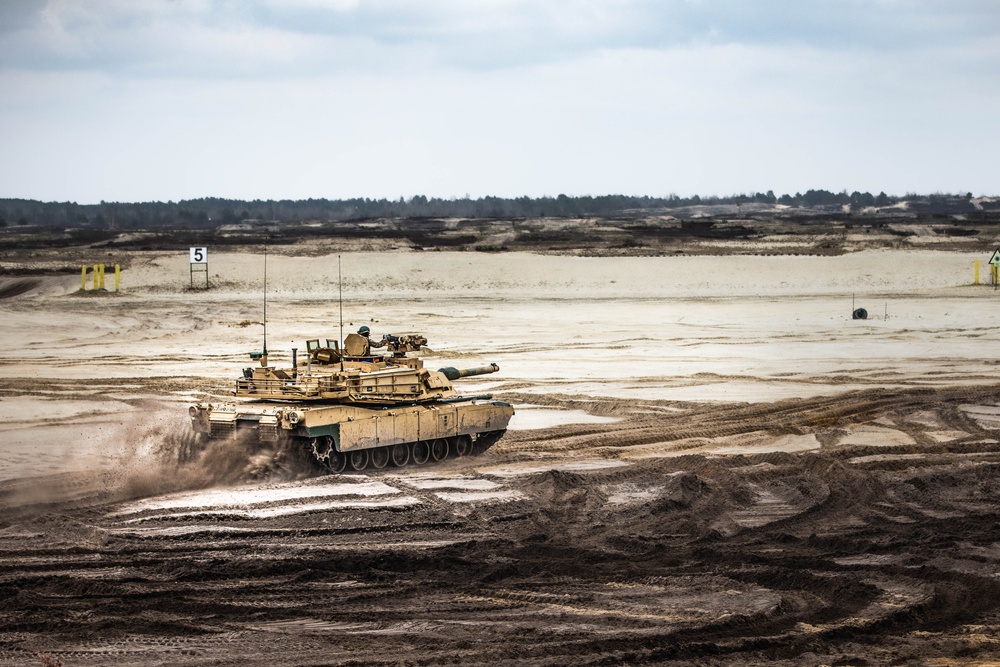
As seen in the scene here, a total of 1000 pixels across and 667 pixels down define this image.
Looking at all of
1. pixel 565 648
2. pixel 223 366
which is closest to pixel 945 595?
pixel 565 648

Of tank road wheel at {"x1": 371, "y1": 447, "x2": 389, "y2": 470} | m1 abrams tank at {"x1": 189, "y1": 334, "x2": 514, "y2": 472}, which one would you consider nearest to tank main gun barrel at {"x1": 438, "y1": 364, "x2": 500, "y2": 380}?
m1 abrams tank at {"x1": 189, "y1": 334, "x2": 514, "y2": 472}

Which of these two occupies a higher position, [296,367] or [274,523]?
[296,367]

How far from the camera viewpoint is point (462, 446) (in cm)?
2008

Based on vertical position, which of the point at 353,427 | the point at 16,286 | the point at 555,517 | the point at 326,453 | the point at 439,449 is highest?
the point at 16,286

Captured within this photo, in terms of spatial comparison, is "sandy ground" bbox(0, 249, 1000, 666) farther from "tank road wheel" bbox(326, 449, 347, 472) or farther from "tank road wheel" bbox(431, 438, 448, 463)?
"tank road wheel" bbox(431, 438, 448, 463)

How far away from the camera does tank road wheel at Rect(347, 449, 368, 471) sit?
1847cm

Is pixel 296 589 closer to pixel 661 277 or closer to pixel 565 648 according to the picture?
pixel 565 648

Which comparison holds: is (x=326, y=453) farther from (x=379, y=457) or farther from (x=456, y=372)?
(x=456, y=372)

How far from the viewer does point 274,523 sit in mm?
15320

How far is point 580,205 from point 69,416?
176791mm

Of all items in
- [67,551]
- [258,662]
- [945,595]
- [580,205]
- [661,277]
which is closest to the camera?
[258,662]

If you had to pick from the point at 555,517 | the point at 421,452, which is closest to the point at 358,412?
the point at 421,452

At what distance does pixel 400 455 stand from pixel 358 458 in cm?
77

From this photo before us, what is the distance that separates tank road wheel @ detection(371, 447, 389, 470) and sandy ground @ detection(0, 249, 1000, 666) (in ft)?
0.58
